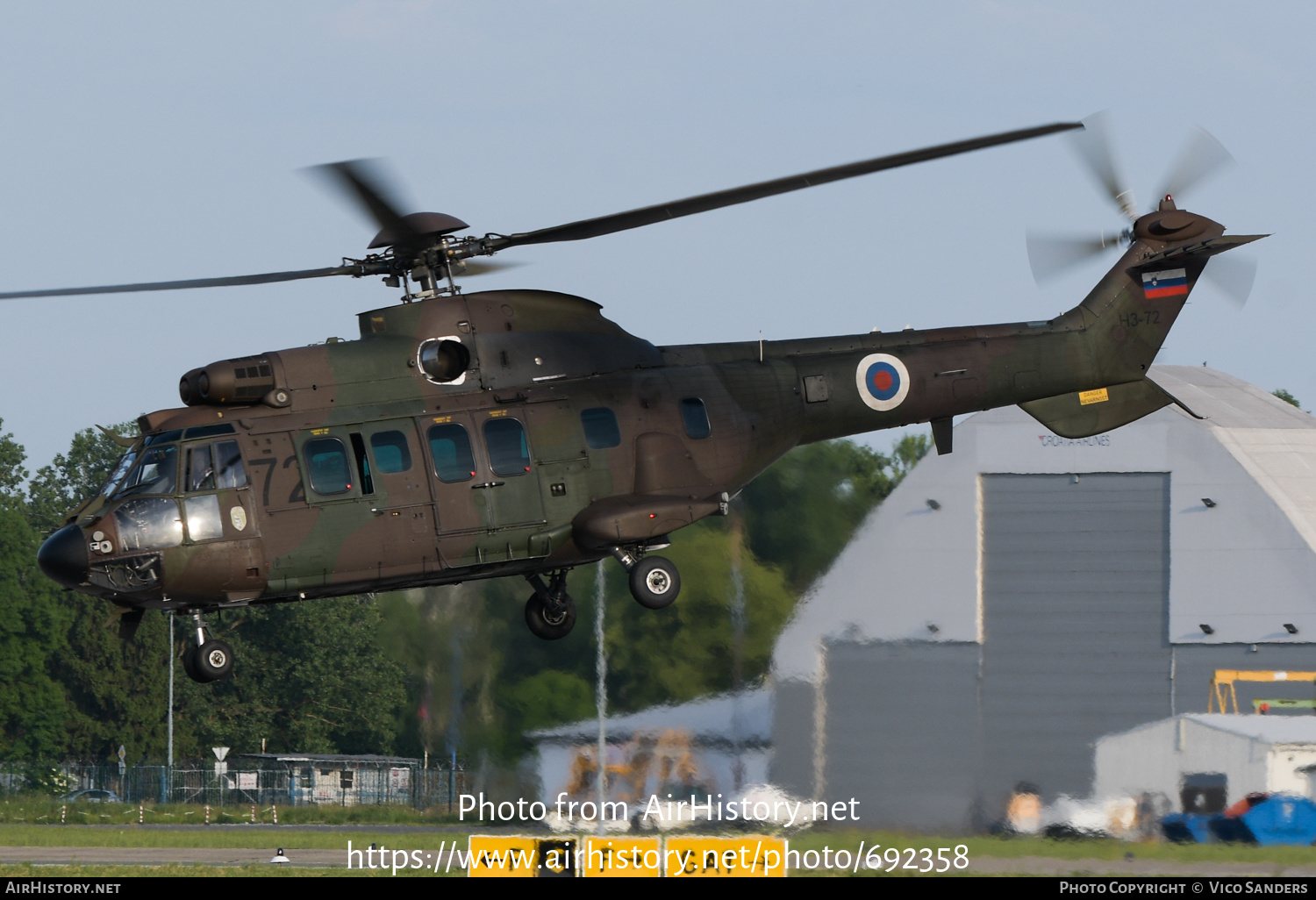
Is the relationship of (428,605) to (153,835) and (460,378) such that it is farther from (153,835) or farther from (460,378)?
(153,835)

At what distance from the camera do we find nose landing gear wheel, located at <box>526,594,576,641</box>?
824 inches

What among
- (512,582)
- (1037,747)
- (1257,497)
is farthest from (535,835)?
(1257,497)

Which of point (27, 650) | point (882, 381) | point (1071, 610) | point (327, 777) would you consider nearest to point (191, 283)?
point (882, 381)

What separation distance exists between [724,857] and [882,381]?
7.42m

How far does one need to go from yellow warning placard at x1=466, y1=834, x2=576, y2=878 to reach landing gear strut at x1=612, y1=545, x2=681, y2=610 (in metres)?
5.58

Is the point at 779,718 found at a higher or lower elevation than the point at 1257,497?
lower

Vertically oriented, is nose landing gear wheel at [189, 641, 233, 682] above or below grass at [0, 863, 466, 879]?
above

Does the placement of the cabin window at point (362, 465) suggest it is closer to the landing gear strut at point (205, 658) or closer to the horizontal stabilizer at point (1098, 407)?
the landing gear strut at point (205, 658)

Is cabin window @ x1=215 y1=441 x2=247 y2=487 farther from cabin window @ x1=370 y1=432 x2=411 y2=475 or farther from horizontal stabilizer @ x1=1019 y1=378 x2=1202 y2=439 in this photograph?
horizontal stabilizer @ x1=1019 y1=378 x2=1202 y2=439

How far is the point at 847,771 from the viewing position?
26.3 metres

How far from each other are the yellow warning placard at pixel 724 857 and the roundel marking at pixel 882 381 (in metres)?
6.99

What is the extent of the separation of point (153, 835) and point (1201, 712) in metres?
24.9

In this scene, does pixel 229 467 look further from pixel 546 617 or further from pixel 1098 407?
pixel 1098 407

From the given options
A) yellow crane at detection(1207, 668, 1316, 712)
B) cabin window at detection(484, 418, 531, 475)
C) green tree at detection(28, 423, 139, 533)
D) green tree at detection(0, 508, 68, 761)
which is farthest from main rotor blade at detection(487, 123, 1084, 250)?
green tree at detection(28, 423, 139, 533)
